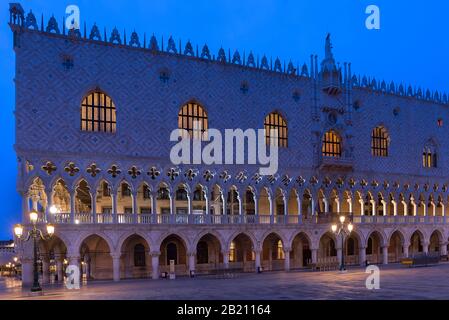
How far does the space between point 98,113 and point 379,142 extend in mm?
21266

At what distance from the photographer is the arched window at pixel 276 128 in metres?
35.7

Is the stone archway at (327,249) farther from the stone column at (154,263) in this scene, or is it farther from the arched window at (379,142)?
the stone column at (154,263)

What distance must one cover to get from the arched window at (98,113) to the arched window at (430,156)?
25.7 m

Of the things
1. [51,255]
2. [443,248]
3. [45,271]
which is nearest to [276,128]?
[51,255]

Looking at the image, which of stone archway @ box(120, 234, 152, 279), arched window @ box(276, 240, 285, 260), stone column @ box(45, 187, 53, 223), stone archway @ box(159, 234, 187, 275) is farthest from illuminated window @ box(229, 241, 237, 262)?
stone column @ box(45, 187, 53, 223)

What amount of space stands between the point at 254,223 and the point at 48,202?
12.3m

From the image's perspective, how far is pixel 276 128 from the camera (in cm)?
3619

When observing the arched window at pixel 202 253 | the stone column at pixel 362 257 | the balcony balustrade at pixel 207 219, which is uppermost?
the balcony balustrade at pixel 207 219

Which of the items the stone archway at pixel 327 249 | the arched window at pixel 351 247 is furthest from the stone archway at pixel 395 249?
the stone archway at pixel 327 249

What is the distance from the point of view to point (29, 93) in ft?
93.5

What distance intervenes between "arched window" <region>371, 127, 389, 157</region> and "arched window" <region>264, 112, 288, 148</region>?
7923mm

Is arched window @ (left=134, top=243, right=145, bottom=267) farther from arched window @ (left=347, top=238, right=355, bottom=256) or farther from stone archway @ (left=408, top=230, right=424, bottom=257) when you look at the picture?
stone archway @ (left=408, top=230, right=424, bottom=257)

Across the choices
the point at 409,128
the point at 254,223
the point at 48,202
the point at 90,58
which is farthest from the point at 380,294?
the point at 409,128

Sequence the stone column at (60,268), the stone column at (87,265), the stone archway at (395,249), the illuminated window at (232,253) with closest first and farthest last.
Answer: the stone column at (87,265) < the stone column at (60,268) < the illuminated window at (232,253) < the stone archway at (395,249)
